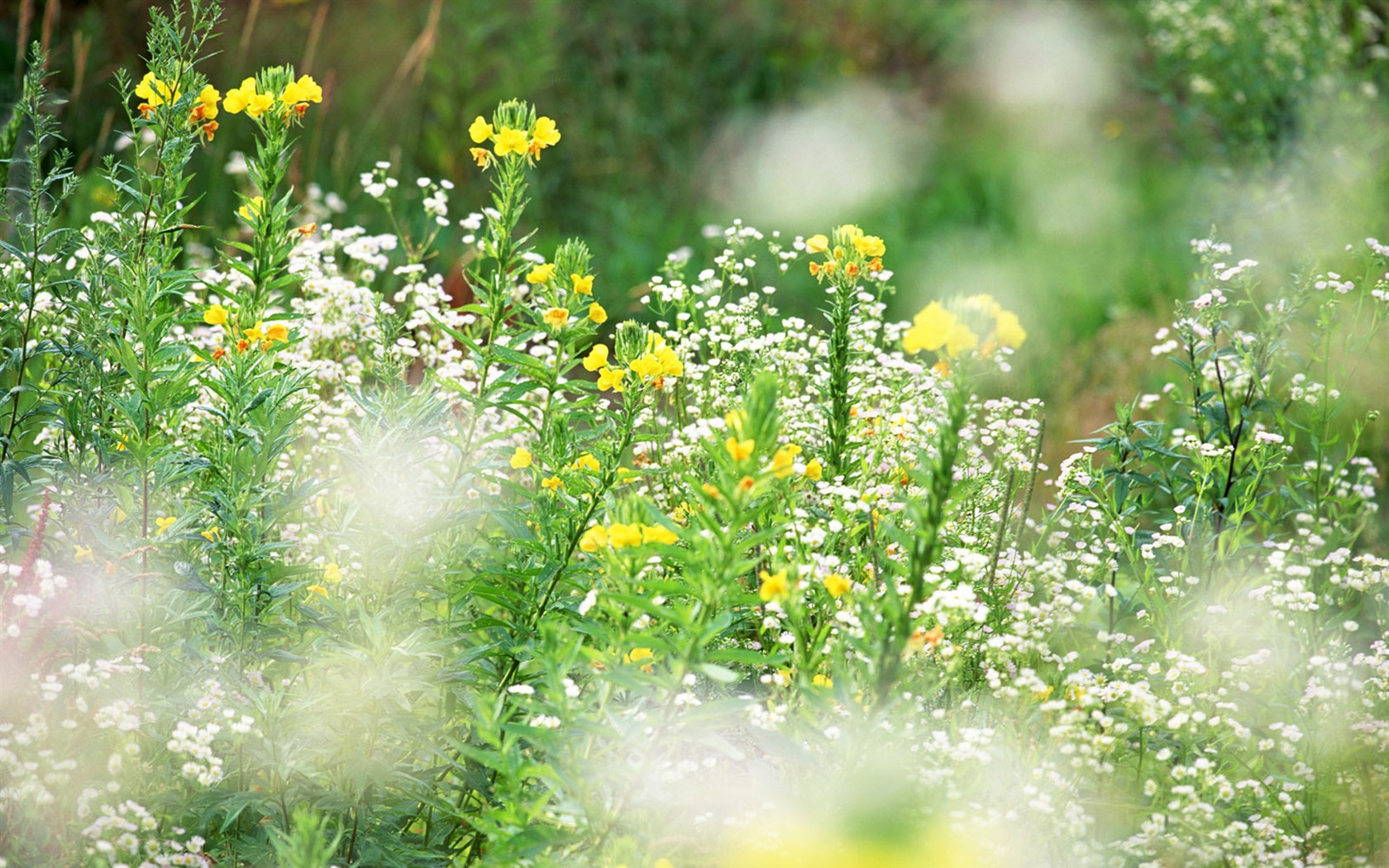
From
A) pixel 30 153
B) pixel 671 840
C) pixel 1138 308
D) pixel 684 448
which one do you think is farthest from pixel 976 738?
pixel 1138 308

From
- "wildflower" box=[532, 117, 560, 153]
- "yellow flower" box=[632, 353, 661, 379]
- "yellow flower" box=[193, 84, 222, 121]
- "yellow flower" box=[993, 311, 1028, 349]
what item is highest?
"wildflower" box=[532, 117, 560, 153]

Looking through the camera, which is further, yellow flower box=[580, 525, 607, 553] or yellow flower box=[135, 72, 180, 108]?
yellow flower box=[135, 72, 180, 108]

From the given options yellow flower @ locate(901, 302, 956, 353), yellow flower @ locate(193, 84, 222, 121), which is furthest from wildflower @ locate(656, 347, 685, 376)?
yellow flower @ locate(193, 84, 222, 121)

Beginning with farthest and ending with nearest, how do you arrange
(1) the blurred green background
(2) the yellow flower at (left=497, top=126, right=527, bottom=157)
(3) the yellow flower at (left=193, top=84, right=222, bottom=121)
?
1. (1) the blurred green background
2. (3) the yellow flower at (left=193, top=84, right=222, bottom=121)
3. (2) the yellow flower at (left=497, top=126, right=527, bottom=157)

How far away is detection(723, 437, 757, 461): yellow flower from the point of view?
5.71ft

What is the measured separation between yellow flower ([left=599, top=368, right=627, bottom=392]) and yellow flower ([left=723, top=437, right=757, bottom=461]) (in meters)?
0.59

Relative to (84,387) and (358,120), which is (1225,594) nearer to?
(84,387)

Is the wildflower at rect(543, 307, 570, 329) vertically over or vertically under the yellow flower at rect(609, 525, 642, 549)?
over

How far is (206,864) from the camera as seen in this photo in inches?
82.0

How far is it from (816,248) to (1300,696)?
52.5 inches

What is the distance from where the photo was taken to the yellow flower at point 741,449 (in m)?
1.74

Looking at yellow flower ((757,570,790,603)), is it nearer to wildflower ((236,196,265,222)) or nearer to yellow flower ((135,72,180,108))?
wildflower ((236,196,265,222))

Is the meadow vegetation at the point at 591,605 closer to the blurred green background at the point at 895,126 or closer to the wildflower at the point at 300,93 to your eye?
the wildflower at the point at 300,93

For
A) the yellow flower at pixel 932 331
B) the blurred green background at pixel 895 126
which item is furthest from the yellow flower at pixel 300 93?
the blurred green background at pixel 895 126
